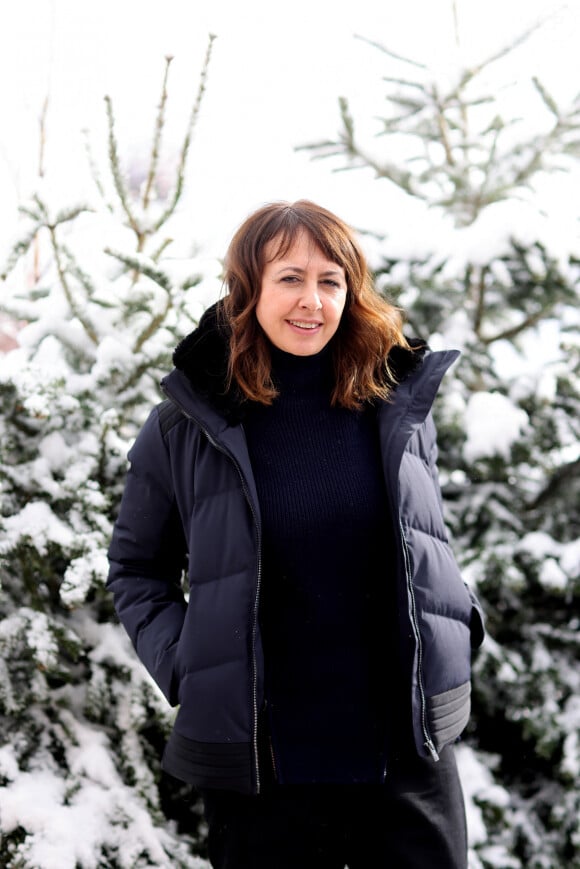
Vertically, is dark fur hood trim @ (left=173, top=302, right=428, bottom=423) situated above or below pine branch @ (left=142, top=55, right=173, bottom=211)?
below

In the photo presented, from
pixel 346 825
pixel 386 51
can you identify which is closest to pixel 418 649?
pixel 346 825

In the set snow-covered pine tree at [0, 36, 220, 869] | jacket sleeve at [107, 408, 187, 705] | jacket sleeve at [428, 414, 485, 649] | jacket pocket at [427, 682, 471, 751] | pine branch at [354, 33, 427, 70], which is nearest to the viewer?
jacket pocket at [427, 682, 471, 751]

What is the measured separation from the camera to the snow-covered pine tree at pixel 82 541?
89.9 inches

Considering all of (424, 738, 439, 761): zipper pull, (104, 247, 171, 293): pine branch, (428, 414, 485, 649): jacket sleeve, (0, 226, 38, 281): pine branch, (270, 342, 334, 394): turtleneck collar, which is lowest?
(424, 738, 439, 761): zipper pull

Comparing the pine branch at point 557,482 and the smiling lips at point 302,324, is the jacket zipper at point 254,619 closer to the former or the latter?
the smiling lips at point 302,324

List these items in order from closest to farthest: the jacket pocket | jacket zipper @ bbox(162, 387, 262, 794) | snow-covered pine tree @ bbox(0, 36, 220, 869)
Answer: jacket zipper @ bbox(162, 387, 262, 794) → the jacket pocket → snow-covered pine tree @ bbox(0, 36, 220, 869)

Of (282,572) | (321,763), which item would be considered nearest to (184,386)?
(282,572)

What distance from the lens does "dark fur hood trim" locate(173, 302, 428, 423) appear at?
5.86 ft

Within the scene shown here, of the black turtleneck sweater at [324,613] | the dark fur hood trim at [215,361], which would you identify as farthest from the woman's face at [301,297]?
the black turtleneck sweater at [324,613]

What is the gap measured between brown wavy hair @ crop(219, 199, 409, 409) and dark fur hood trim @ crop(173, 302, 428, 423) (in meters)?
0.03

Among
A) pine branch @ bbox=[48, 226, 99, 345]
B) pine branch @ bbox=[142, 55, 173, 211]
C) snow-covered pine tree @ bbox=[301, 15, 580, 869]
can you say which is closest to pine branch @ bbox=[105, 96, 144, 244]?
pine branch @ bbox=[142, 55, 173, 211]

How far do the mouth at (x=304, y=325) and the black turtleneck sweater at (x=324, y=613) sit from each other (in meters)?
0.28

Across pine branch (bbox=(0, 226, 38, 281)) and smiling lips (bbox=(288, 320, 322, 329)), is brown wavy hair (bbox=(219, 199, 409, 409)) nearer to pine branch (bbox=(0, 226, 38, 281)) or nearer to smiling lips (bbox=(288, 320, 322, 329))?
smiling lips (bbox=(288, 320, 322, 329))

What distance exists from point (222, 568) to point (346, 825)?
64cm
